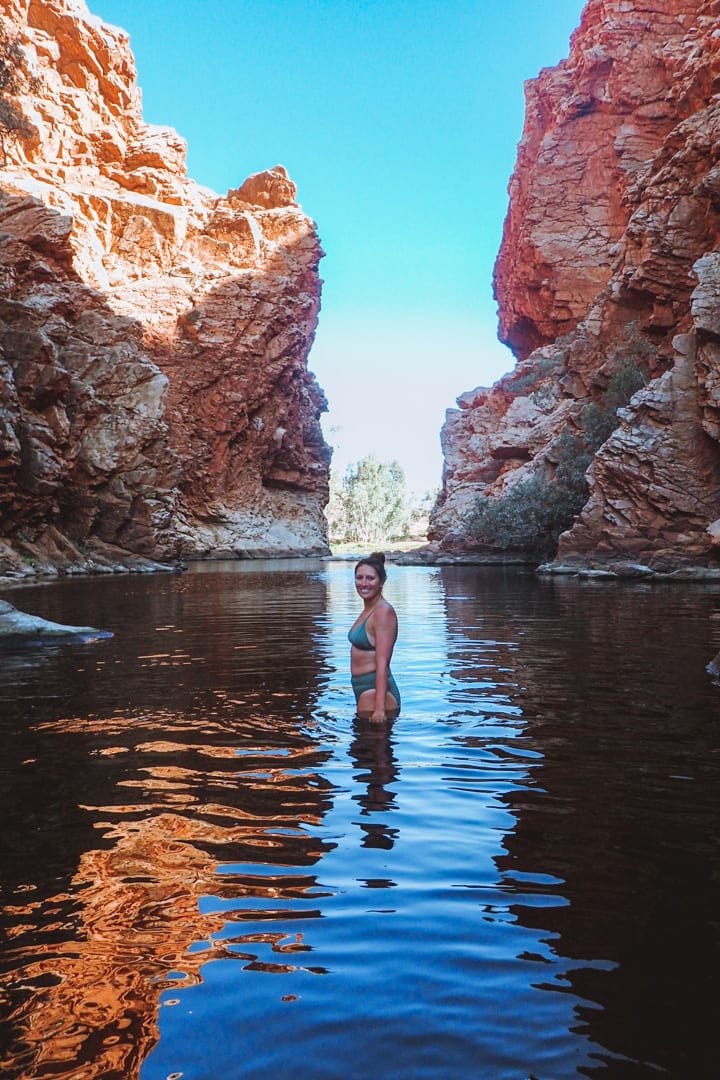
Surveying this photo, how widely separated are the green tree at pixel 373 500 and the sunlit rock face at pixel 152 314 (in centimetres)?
4648

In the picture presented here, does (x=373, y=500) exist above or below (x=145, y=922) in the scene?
above

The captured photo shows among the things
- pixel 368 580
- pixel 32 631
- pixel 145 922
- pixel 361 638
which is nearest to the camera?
pixel 145 922

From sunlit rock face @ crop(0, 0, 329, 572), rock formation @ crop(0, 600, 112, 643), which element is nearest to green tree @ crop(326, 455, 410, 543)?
sunlit rock face @ crop(0, 0, 329, 572)

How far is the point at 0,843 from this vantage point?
431cm

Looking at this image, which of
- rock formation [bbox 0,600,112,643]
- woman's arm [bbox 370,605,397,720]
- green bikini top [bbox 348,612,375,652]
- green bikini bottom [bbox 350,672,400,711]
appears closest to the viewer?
woman's arm [bbox 370,605,397,720]

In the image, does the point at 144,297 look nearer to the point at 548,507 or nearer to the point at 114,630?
the point at 548,507

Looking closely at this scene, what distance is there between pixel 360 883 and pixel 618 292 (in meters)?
45.5

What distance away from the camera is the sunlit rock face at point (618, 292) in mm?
31906

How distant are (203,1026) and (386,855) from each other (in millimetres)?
1696

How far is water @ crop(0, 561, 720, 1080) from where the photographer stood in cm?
251

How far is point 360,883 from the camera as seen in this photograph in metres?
3.76

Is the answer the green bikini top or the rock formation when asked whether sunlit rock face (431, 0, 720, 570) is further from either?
the green bikini top

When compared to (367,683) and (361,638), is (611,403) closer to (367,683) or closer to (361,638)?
(367,683)

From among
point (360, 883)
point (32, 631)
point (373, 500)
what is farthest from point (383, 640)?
point (373, 500)
